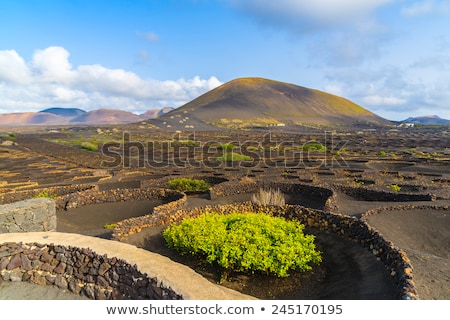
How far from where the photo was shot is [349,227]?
11.3 metres

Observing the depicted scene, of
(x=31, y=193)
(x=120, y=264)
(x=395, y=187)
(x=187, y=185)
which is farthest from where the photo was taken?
(x=187, y=185)

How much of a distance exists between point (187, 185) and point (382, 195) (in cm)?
1279

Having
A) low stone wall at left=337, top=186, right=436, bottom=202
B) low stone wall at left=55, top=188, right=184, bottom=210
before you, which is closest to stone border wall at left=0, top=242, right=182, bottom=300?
low stone wall at left=55, top=188, right=184, bottom=210

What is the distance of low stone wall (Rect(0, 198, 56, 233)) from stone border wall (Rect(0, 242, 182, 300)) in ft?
8.33

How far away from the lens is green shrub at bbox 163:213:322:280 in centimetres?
913

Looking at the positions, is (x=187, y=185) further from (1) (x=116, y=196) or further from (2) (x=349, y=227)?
(2) (x=349, y=227)

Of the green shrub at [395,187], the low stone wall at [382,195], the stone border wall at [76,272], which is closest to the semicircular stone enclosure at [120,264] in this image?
the stone border wall at [76,272]

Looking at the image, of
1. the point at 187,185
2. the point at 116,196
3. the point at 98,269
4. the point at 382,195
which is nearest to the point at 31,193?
the point at 116,196

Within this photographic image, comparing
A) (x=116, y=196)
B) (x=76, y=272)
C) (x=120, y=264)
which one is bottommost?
(x=116, y=196)

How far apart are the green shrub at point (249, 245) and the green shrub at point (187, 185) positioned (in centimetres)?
1251

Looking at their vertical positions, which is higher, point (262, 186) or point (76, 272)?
point (262, 186)

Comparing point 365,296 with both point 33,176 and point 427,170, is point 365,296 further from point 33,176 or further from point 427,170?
point 33,176

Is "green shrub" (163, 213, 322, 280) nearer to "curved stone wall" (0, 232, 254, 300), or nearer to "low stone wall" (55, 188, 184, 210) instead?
"curved stone wall" (0, 232, 254, 300)
